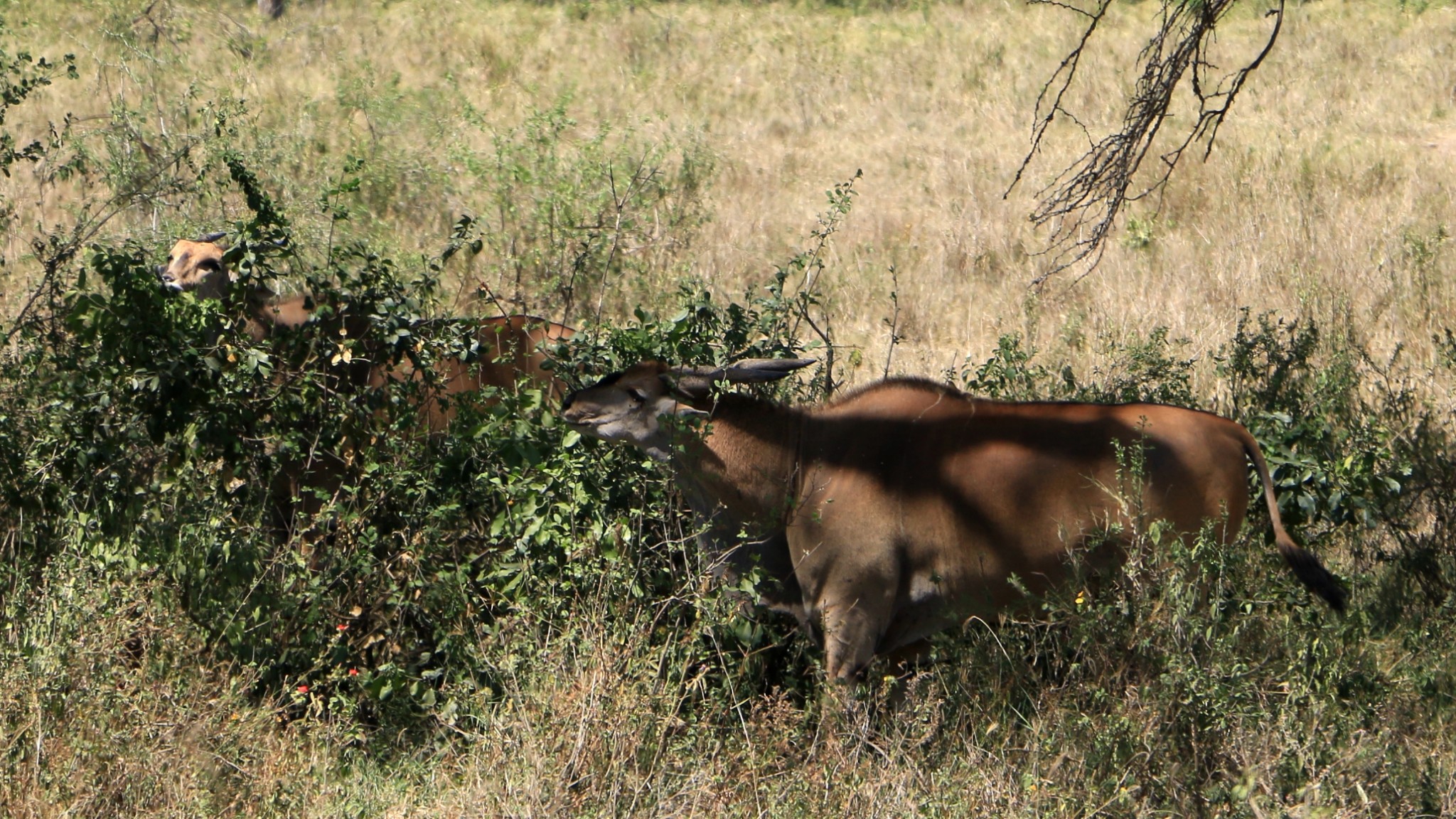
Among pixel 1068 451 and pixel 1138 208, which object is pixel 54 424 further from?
pixel 1138 208

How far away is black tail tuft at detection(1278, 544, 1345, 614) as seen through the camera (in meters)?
5.38

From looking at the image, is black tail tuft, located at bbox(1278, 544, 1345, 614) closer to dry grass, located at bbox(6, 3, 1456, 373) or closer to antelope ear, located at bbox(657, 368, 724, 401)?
antelope ear, located at bbox(657, 368, 724, 401)

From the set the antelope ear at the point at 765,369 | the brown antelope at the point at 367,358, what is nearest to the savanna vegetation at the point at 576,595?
the brown antelope at the point at 367,358

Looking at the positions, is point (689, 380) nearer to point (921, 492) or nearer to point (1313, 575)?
point (921, 492)

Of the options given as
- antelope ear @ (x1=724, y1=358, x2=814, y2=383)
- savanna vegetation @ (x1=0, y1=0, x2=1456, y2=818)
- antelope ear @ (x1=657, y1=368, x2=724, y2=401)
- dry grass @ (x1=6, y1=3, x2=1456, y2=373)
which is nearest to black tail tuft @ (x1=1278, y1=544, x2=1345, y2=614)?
savanna vegetation @ (x1=0, y1=0, x2=1456, y2=818)

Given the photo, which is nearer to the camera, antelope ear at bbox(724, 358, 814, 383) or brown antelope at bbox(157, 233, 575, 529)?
antelope ear at bbox(724, 358, 814, 383)

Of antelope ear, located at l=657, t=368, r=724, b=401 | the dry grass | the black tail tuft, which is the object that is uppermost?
antelope ear, located at l=657, t=368, r=724, b=401

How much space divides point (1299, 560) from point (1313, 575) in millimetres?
72

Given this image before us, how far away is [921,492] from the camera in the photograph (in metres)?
5.63

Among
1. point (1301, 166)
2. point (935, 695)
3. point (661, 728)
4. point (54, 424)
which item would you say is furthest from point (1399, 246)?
point (54, 424)

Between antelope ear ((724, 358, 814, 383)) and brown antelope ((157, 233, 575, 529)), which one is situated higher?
antelope ear ((724, 358, 814, 383))

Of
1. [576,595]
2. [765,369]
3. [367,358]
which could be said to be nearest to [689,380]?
[765,369]

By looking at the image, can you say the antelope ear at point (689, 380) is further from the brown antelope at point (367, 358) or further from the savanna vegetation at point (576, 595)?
the brown antelope at point (367, 358)

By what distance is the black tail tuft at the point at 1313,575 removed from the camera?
538 centimetres
